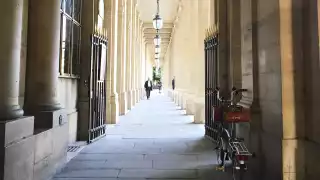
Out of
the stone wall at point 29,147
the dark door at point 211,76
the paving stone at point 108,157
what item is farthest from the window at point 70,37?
the dark door at point 211,76

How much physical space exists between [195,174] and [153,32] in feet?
127

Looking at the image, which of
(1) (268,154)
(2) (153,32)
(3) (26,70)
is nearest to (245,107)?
(1) (268,154)

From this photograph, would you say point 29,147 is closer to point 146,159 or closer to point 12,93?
point 12,93

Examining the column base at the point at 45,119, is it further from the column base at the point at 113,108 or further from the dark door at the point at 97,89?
the column base at the point at 113,108

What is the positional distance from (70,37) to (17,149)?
4.22 m

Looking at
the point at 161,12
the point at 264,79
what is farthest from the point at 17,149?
the point at 161,12

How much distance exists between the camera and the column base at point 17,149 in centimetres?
338

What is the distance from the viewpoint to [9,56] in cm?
375

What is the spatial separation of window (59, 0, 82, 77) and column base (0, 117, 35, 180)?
291 centimetres

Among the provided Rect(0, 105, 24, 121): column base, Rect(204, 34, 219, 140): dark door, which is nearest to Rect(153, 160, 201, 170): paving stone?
Rect(204, 34, 219, 140): dark door

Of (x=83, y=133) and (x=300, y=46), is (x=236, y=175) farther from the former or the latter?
(x=83, y=133)

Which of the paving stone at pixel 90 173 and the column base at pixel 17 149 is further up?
the column base at pixel 17 149

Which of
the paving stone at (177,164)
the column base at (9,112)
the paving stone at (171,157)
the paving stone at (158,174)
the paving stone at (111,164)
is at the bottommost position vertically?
the paving stone at (158,174)

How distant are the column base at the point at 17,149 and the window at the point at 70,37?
2909 mm
